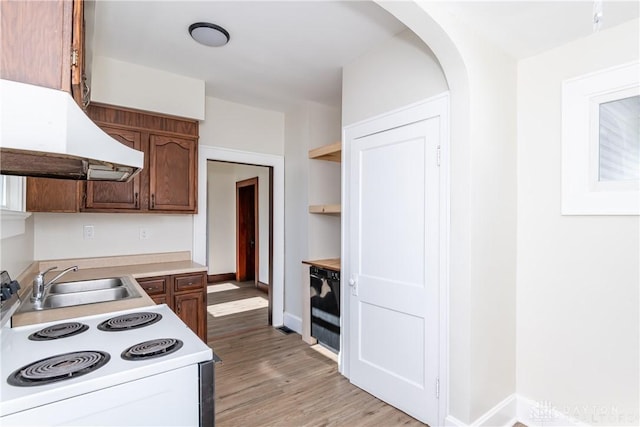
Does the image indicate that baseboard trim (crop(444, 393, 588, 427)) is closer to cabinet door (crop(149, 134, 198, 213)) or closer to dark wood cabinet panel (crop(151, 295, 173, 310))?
dark wood cabinet panel (crop(151, 295, 173, 310))

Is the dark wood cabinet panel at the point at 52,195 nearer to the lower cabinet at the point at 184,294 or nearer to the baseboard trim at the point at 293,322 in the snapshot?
the lower cabinet at the point at 184,294

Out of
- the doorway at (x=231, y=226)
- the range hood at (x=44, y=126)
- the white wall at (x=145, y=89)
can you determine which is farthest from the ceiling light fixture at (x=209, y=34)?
the doorway at (x=231, y=226)

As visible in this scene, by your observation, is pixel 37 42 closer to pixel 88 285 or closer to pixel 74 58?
pixel 74 58

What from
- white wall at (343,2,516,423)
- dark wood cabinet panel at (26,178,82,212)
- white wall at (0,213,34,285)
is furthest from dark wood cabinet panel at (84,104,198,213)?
white wall at (343,2,516,423)

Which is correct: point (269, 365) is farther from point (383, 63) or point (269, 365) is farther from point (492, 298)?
point (383, 63)

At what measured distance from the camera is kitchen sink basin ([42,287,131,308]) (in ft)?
6.82

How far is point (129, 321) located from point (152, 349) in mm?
423

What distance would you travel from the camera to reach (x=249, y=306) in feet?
16.4

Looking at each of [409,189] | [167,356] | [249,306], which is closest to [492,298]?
[409,189]

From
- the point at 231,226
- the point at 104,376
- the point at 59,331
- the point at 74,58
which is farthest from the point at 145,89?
the point at 231,226

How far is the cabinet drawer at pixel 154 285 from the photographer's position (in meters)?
2.73

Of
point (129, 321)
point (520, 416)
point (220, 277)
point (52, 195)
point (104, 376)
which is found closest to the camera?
point (104, 376)

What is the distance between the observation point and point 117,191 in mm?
2844

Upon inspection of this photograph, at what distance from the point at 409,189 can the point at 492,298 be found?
85 cm
